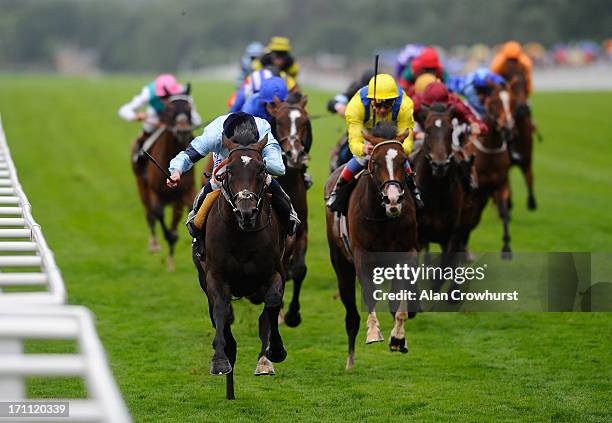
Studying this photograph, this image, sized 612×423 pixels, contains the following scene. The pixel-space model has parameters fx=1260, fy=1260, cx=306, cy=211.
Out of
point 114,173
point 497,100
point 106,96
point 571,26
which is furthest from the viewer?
point 571,26

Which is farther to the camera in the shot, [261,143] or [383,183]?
[383,183]

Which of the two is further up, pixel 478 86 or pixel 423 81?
pixel 423 81

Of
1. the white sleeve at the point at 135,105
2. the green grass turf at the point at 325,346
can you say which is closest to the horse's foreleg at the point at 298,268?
the green grass turf at the point at 325,346

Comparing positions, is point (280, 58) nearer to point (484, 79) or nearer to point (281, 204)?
point (484, 79)

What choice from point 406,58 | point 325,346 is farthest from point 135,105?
point 325,346

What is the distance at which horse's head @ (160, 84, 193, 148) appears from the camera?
46.7 feet

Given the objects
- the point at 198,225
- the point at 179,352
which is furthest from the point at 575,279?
the point at 198,225

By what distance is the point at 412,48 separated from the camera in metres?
15.7

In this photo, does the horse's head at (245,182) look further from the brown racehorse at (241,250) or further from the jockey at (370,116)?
the jockey at (370,116)

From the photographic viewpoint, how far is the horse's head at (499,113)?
1473 cm

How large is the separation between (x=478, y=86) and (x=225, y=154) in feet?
22.8

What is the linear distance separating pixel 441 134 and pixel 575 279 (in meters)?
2.59

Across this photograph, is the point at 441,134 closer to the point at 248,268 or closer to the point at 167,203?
the point at 248,268

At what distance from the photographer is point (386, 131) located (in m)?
9.43
